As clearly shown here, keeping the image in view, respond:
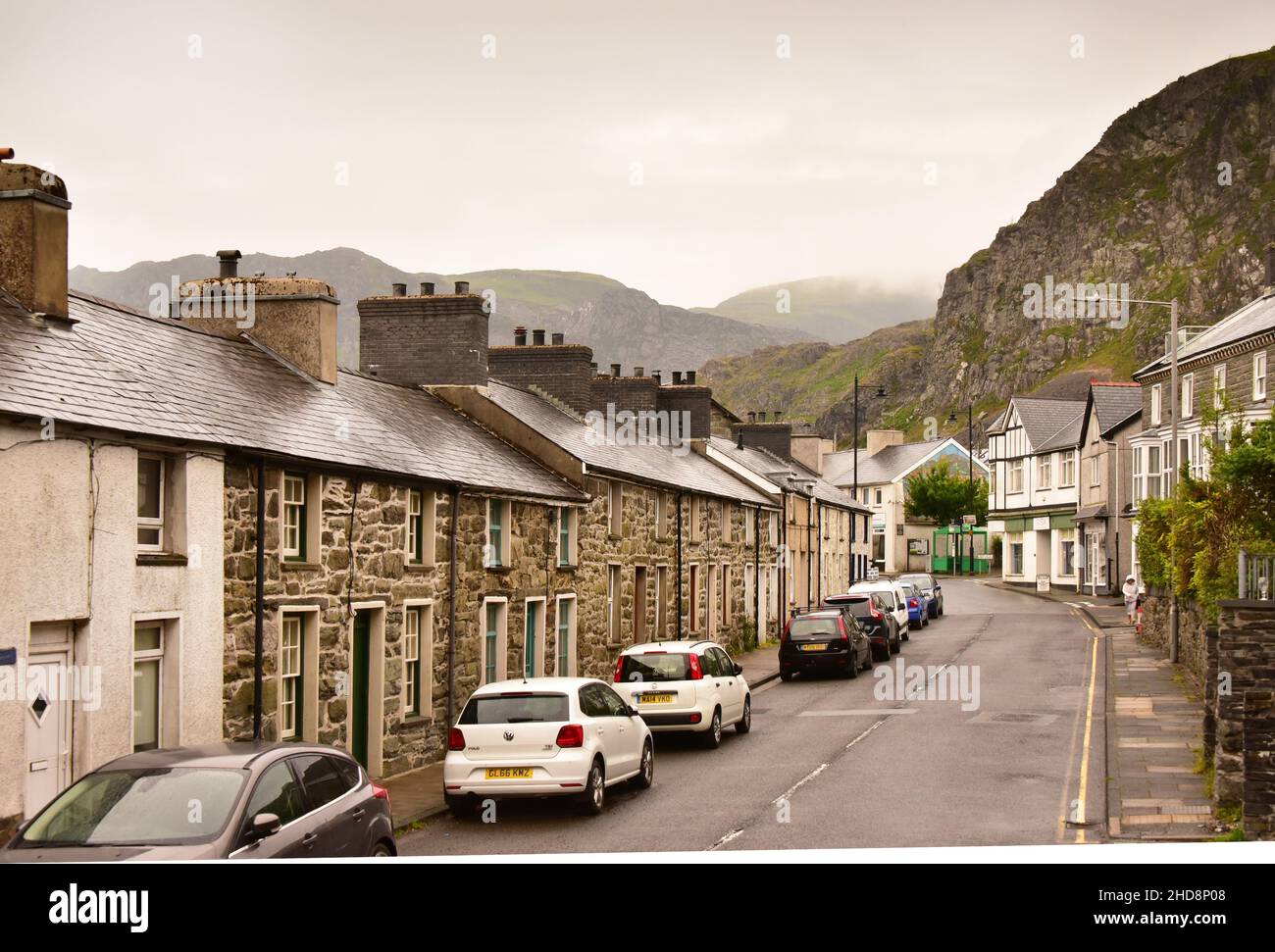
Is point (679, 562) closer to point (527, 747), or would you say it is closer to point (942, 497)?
point (527, 747)

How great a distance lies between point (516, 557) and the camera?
24359 millimetres

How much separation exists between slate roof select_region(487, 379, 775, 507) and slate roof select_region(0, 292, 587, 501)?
9.29 feet

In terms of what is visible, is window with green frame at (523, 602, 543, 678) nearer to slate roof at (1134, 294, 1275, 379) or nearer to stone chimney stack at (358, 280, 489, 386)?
stone chimney stack at (358, 280, 489, 386)

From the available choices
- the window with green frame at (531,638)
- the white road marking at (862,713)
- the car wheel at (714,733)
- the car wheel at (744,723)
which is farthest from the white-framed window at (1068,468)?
the car wheel at (714,733)

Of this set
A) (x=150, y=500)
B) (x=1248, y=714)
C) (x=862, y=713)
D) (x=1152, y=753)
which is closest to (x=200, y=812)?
(x=150, y=500)

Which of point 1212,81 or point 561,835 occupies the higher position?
point 1212,81

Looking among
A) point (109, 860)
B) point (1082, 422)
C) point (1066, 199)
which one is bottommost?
point (109, 860)

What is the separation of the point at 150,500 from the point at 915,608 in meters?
38.4

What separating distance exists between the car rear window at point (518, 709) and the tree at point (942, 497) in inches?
2992

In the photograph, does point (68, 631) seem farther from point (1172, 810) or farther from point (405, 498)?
point (1172, 810)

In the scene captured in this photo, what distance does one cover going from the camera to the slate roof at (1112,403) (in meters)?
62.7

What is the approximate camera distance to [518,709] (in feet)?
52.6

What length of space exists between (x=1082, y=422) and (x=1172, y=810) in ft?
184
